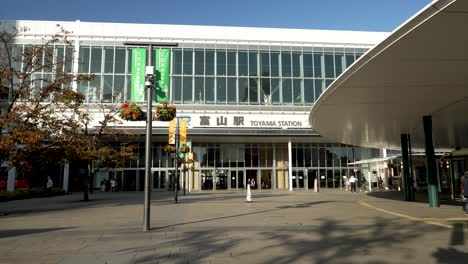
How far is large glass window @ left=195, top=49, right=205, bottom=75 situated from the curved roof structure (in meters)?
20.5

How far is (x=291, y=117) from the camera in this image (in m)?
39.6

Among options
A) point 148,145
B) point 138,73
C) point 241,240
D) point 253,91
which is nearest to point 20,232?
point 148,145

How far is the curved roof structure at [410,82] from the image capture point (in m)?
8.70

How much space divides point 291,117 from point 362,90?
83.8 ft

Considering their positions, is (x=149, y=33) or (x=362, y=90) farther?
(x=149, y=33)

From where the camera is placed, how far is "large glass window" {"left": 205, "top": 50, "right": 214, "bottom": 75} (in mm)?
41438

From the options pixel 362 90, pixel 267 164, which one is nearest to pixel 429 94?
pixel 362 90

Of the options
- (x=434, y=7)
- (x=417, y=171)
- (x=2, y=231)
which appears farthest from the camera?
(x=417, y=171)

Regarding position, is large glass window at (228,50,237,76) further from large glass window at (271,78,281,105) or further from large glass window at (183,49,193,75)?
large glass window at (271,78,281,105)

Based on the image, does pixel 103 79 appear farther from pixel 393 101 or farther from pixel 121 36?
pixel 393 101

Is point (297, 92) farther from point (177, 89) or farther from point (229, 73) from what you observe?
point (177, 89)

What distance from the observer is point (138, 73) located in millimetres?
11953

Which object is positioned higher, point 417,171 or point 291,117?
point 291,117

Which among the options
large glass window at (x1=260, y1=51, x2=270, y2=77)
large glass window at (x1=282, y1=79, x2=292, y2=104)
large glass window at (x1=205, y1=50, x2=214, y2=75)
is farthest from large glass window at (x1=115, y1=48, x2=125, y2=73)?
large glass window at (x1=282, y1=79, x2=292, y2=104)
